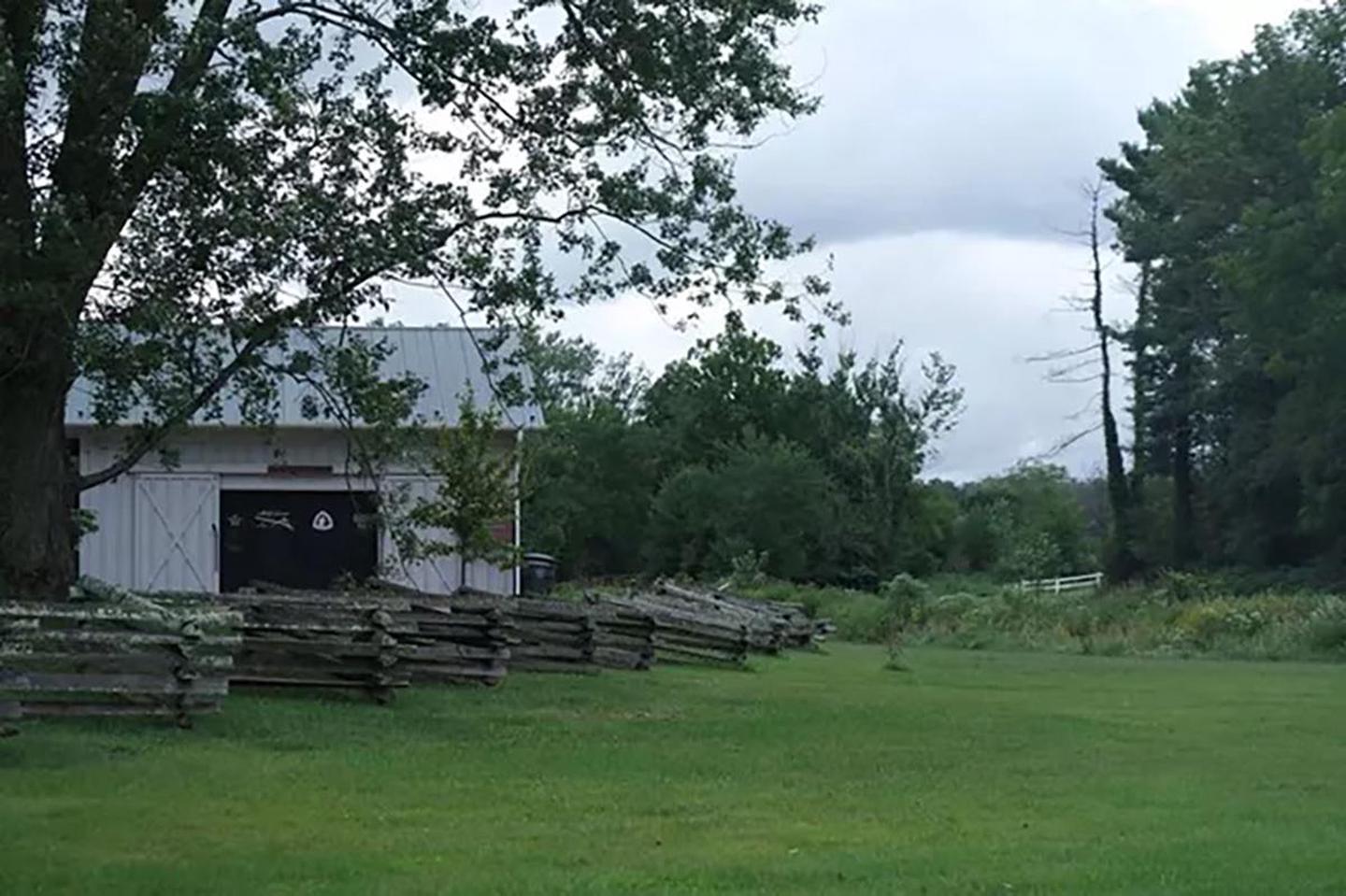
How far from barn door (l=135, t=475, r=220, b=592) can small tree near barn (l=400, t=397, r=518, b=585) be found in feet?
18.0

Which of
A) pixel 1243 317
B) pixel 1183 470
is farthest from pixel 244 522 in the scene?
pixel 1183 470

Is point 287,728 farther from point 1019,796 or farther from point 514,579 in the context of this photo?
point 514,579

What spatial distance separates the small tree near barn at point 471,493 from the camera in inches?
1241

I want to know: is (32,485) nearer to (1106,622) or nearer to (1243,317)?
(1106,622)

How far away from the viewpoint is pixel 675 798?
1425 centimetres

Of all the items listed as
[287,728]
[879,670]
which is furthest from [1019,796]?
[879,670]

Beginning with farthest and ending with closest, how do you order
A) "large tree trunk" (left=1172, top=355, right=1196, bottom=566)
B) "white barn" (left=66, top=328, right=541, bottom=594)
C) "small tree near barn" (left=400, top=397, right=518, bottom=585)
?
"large tree trunk" (left=1172, top=355, right=1196, bottom=566)
"white barn" (left=66, top=328, right=541, bottom=594)
"small tree near barn" (left=400, top=397, right=518, bottom=585)

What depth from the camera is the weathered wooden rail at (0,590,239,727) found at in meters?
17.0

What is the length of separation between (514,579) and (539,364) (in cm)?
1468

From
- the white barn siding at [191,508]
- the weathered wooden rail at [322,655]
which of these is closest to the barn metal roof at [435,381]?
the white barn siding at [191,508]

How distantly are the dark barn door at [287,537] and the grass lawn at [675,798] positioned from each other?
13.5 metres

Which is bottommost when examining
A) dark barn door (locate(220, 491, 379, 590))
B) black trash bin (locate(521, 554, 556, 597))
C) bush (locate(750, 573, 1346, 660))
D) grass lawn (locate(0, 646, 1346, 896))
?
grass lawn (locate(0, 646, 1346, 896))

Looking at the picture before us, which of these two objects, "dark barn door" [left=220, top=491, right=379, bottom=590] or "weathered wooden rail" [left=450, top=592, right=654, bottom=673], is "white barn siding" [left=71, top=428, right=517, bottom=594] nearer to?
"dark barn door" [left=220, top=491, right=379, bottom=590]

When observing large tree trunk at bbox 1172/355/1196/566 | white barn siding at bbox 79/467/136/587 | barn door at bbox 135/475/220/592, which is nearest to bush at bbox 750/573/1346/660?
barn door at bbox 135/475/220/592
